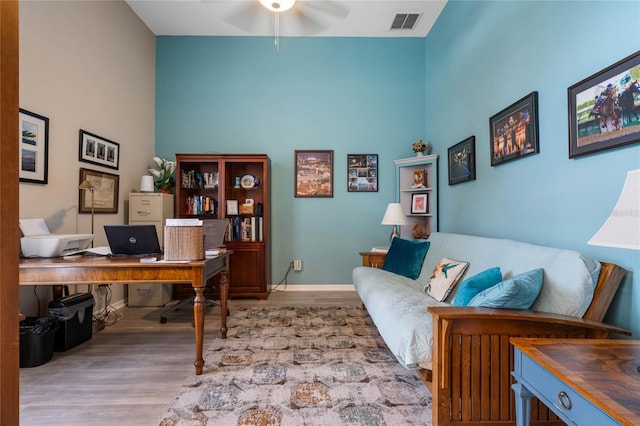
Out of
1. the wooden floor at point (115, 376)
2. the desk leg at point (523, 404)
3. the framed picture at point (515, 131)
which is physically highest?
the framed picture at point (515, 131)

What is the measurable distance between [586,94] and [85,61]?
3943mm

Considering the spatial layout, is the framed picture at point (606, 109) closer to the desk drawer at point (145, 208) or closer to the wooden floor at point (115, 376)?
the wooden floor at point (115, 376)

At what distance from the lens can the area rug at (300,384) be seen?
149 cm

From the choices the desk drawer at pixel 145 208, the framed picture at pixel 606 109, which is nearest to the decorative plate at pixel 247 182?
the desk drawer at pixel 145 208

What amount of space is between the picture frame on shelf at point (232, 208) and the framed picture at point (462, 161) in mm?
2583

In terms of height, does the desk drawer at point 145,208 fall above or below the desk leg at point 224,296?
above

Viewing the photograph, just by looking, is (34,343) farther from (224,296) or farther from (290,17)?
(290,17)

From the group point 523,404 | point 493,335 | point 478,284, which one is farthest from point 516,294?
point 523,404

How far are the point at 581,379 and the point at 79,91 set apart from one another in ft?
12.7

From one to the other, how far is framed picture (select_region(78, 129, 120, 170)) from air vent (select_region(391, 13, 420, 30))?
Answer: 3.62m

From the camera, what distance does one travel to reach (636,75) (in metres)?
1.30

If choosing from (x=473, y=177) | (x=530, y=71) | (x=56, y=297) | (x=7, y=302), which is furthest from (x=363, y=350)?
(x=56, y=297)

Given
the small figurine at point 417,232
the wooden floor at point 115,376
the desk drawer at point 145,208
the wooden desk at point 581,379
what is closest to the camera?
the wooden desk at point 581,379

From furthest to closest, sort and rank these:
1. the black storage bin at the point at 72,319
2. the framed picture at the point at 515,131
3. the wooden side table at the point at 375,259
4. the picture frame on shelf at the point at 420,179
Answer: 1. the picture frame on shelf at the point at 420,179
2. the wooden side table at the point at 375,259
3. the black storage bin at the point at 72,319
4. the framed picture at the point at 515,131
